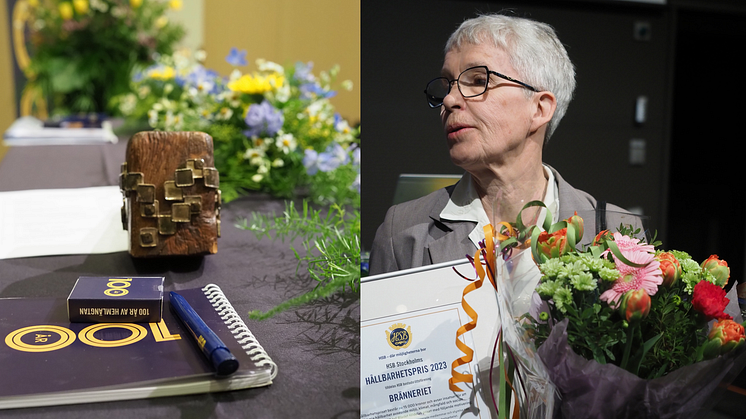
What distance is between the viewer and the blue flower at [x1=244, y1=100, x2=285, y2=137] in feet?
4.53

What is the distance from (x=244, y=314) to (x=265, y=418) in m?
0.23

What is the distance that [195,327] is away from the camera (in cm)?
62

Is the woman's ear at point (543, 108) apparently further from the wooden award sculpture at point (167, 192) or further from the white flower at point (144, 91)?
the white flower at point (144, 91)

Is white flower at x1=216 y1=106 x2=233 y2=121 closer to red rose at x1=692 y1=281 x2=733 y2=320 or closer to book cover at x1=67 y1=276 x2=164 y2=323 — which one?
book cover at x1=67 y1=276 x2=164 y2=323

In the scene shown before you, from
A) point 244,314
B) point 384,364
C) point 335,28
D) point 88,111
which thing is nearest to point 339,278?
point 244,314

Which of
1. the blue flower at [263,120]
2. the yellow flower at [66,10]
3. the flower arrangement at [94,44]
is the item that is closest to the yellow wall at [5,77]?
the flower arrangement at [94,44]

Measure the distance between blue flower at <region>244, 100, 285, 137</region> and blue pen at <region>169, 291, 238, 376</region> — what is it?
0.75 metres

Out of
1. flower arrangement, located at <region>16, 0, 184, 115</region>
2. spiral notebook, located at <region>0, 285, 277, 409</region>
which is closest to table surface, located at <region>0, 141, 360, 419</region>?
spiral notebook, located at <region>0, 285, 277, 409</region>

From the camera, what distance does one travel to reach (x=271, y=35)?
10.6 ft

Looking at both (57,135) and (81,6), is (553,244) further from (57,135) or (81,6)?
(81,6)

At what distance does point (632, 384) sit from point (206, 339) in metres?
0.39

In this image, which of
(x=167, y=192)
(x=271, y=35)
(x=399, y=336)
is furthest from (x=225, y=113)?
(x=271, y=35)

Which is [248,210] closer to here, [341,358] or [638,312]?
[341,358]

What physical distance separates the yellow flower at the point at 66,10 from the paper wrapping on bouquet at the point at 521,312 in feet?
10.6
